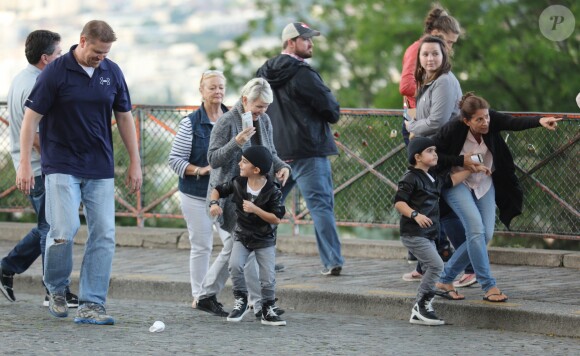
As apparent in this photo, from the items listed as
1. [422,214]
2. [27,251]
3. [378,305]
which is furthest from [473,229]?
[27,251]

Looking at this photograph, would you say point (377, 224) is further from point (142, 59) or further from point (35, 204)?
point (142, 59)

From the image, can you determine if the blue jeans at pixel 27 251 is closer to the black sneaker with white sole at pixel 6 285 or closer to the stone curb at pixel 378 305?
the black sneaker with white sole at pixel 6 285

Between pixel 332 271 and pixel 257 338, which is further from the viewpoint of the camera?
pixel 332 271

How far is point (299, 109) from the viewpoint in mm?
10055

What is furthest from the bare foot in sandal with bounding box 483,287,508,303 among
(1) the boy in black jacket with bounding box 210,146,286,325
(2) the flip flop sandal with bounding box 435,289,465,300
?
(1) the boy in black jacket with bounding box 210,146,286,325

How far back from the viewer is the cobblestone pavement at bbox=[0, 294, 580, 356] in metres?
7.41

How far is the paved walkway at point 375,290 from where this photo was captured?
828 centimetres

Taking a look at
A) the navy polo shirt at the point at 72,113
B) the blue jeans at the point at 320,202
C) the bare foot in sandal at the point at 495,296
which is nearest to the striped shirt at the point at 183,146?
the navy polo shirt at the point at 72,113

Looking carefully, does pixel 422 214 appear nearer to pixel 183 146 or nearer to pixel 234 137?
pixel 234 137

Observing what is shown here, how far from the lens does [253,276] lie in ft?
28.5

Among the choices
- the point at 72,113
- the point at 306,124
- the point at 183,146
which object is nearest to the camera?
the point at 72,113

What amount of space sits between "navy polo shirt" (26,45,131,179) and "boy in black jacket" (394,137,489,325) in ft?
6.35

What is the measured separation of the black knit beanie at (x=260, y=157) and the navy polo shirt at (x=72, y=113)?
0.93 metres

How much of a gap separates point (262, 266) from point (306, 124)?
71.9 inches
